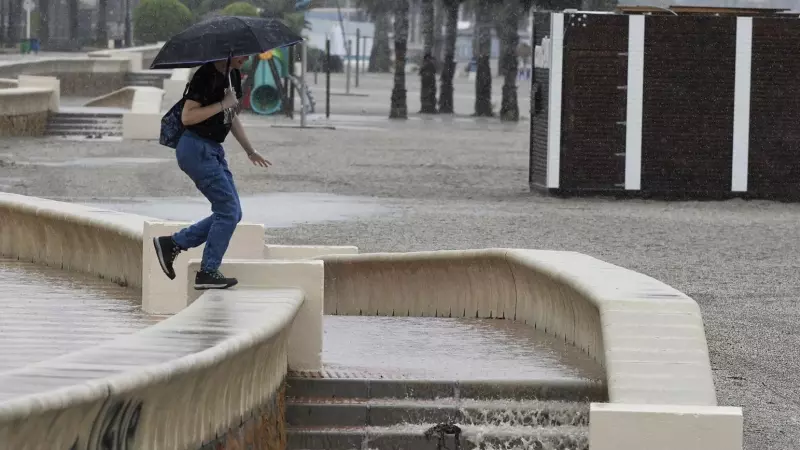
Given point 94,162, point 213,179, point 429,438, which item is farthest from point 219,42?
point 94,162

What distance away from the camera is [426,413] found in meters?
8.66

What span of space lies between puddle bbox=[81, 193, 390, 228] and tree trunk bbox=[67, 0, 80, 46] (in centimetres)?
5430

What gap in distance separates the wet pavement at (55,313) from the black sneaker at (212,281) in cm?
59

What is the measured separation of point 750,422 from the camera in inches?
371

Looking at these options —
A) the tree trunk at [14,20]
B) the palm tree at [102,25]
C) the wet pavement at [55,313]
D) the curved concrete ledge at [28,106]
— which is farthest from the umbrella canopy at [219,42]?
the palm tree at [102,25]

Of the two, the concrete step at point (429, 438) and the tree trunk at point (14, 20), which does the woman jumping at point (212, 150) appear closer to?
the concrete step at point (429, 438)

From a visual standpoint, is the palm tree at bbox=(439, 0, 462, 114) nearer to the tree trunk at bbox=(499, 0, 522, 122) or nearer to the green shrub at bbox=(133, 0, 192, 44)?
the tree trunk at bbox=(499, 0, 522, 122)

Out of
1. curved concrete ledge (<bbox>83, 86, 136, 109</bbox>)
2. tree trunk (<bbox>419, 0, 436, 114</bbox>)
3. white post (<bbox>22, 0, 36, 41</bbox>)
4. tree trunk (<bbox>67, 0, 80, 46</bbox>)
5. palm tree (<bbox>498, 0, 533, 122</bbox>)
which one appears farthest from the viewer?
tree trunk (<bbox>67, 0, 80, 46</bbox>)

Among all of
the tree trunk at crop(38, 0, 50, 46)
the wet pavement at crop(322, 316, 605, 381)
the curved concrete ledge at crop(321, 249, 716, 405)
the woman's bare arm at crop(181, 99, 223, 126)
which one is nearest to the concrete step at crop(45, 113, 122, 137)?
the curved concrete ledge at crop(321, 249, 716, 405)

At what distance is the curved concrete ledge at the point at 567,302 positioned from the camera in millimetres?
8203

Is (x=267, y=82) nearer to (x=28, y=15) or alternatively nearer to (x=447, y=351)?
(x=28, y=15)

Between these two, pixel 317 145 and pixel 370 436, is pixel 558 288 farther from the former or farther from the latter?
pixel 317 145

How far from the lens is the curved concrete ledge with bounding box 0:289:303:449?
5.31 meters

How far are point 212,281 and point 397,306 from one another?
12.9ft
